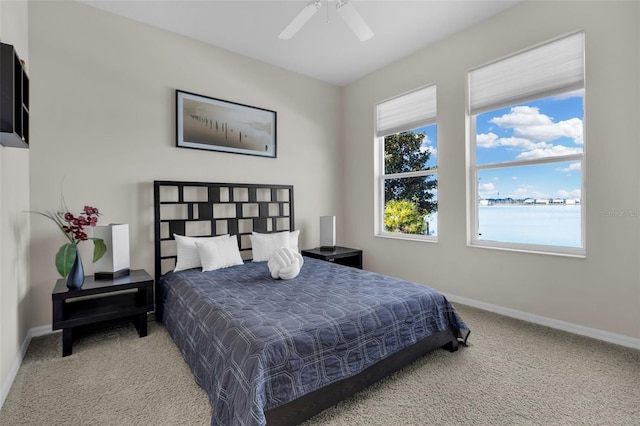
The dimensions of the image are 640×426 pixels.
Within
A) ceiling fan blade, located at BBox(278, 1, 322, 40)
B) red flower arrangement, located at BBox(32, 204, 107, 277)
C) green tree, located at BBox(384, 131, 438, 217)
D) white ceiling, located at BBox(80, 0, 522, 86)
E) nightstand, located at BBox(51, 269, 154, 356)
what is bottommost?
nightstand, located at BBox(51, 269, 154, 356)

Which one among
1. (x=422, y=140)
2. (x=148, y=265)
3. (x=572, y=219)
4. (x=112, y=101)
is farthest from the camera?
(x=422, y=140)

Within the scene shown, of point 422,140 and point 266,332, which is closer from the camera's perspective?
point 266,332

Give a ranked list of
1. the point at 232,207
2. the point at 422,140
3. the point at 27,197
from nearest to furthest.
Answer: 1. the point at 27,197
2. the point at 232,207
3. the point at 422,140

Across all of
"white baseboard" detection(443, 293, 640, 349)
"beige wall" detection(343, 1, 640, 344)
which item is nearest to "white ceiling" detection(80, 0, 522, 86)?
"beige wall" detection(343, 1, 640, 344)

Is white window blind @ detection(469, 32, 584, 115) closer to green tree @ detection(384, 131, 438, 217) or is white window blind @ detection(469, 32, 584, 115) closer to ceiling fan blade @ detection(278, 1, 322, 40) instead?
green tree @ detection(384, 131, 438, 217)

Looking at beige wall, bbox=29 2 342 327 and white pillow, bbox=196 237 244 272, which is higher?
beige wall, bbox=29 2 342 327

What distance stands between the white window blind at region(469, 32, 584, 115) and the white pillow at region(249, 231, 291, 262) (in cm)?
257

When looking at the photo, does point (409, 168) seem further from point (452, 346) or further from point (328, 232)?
point (452, 346)

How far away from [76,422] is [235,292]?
1.07 m

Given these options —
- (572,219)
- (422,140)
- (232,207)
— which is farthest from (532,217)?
(232,207)

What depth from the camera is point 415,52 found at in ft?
12.5

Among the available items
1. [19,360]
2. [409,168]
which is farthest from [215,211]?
A: [409,168]

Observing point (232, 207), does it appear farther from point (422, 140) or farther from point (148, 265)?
point (422, 140)

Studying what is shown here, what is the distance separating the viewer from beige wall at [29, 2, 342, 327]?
8.83 feet
